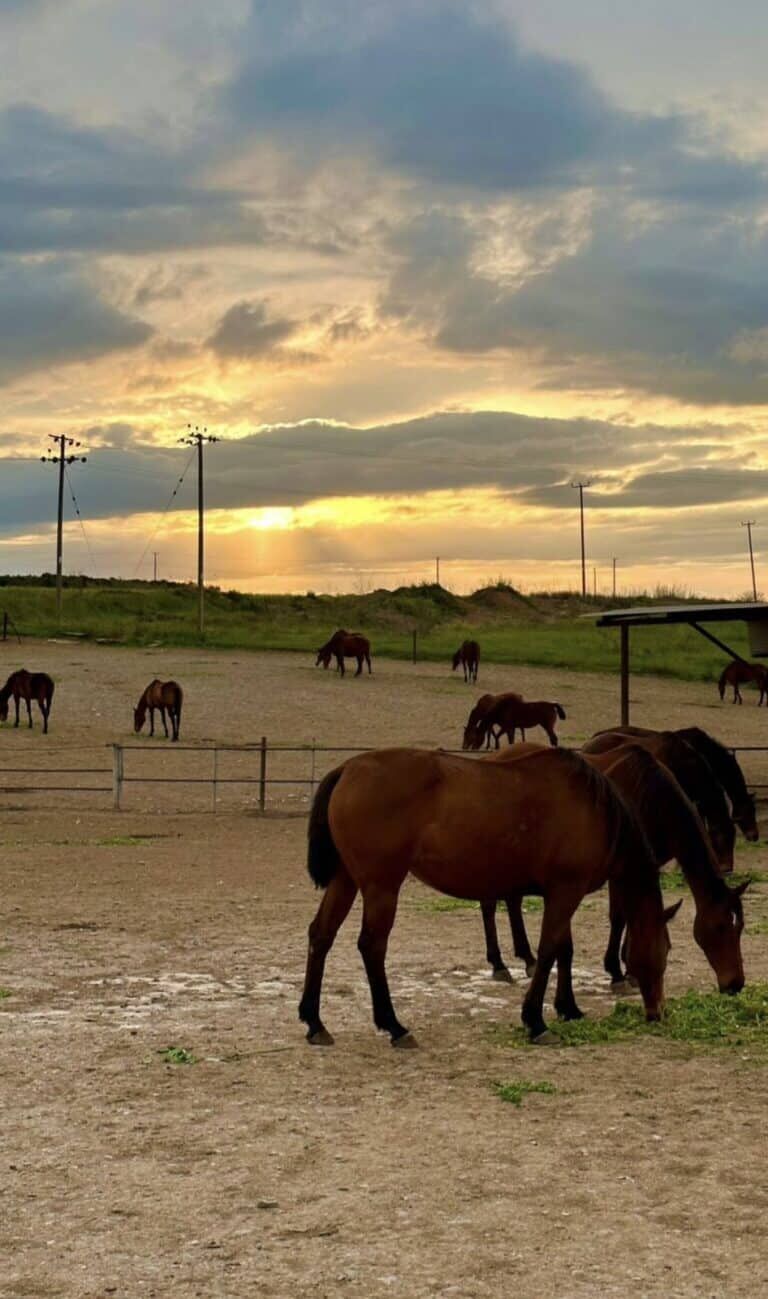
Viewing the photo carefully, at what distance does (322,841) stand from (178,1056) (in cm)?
148

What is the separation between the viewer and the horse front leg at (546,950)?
7871 mm

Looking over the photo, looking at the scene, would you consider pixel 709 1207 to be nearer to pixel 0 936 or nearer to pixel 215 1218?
pixel 215 1218

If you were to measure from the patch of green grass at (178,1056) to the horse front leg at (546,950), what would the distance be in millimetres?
1893

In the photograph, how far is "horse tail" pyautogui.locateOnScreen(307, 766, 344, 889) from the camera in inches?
320

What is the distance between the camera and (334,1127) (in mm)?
6387

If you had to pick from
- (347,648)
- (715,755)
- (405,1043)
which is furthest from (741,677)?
(405,1043)

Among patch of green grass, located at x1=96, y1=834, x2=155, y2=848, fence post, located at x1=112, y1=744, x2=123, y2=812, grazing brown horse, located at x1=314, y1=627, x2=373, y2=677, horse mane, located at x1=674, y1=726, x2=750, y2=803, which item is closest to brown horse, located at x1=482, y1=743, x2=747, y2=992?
horse mane, located at x1=674, y1=726, x2=750, y2=803

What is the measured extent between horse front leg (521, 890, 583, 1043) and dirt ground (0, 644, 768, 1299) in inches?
9.4

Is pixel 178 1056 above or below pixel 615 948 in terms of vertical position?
below

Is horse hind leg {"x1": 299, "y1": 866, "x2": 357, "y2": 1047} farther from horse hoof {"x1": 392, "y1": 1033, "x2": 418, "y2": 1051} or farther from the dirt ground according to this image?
horse hoof {"x1": 392, "y1": 1033, "x2": 418, "y2": 1051}

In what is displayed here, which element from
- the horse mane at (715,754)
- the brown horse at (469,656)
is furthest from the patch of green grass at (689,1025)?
the brown horse at (469,656)

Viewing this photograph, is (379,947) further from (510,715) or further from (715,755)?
(510,715)

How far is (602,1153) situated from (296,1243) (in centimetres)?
158

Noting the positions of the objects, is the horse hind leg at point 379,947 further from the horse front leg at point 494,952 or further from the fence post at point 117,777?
the fence post at point 117,777
